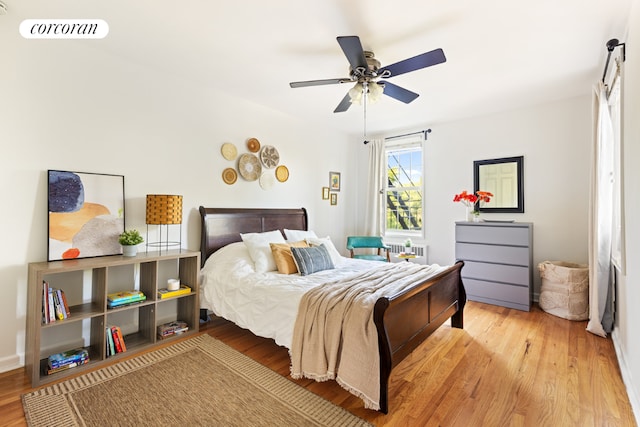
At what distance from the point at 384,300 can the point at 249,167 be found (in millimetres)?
2671

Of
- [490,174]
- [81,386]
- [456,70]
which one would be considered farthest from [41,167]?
[490,174]

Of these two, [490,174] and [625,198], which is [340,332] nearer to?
[625,198]

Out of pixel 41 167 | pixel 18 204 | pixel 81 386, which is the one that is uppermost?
pixel 41 167

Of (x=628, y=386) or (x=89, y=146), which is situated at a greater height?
(x=89, y=146)

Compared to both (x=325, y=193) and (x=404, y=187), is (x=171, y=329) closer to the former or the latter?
(x=325, y=193)

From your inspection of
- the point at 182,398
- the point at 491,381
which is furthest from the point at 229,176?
the point at 491,381

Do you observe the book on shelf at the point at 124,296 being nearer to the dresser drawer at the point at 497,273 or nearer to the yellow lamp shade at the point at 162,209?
the yellow lamp shade at the point at 162,209

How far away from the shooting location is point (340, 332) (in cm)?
195

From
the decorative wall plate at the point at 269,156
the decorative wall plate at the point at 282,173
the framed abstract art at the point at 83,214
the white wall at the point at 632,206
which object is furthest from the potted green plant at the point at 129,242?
the white wall at the point at 632,206

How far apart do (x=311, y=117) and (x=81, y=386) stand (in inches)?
155

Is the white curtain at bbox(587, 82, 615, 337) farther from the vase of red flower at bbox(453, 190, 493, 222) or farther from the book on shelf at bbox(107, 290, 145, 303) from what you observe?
the book on shelf at bbox(107, 290, 145, 303)

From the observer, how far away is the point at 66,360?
7.39 feet

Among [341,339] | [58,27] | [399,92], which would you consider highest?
[58,27]

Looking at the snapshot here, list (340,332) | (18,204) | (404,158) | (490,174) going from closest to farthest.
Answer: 1. (340,332)
2. (18,204)
3. (490,174)
4. (404,158)
